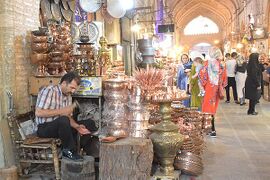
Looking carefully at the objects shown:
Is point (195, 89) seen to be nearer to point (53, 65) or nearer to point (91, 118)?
point (91, 118)

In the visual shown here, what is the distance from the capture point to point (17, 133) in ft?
14.0

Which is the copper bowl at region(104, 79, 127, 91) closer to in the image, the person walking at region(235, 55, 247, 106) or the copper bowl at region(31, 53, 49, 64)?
the copper bowl at region(31, 53, 49, 64)

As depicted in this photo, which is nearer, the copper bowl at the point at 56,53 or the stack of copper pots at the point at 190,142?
the stack of copper pots at the point at 190,142

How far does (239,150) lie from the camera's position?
5477 mm

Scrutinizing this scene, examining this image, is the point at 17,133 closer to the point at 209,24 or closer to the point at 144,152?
→ the point at 144,152

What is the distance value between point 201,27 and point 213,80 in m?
34.9

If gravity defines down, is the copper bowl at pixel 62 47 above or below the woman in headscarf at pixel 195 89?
above

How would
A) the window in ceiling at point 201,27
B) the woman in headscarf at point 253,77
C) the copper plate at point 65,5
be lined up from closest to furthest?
the copper plate at point 65,5, the woman in headscarf at point 253,77, the window in ceiling at point 201,27

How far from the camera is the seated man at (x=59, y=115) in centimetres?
391

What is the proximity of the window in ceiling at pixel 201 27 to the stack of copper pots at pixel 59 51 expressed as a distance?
117 ft

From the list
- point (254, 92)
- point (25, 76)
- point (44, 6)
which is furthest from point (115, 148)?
point (254, 92)

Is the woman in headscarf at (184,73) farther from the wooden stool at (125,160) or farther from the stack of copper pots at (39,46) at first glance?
the wooden stool at (125,160)

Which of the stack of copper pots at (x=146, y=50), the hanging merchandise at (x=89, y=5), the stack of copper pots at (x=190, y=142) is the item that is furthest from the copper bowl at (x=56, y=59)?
the stack of copper pots at (x=146, y=50)

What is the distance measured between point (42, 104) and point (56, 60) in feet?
3.23
